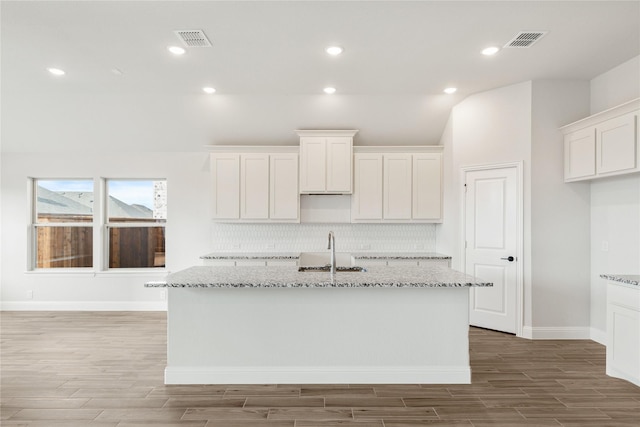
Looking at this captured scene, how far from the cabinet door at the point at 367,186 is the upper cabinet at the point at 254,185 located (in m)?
0.91

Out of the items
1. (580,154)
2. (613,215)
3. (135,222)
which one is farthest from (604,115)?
(135,222)

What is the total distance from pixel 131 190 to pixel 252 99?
2678 millimetres

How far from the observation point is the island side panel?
10.3 ft

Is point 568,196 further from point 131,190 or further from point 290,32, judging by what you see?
point 131,190

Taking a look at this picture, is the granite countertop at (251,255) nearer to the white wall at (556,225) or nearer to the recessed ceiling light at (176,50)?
the recessed ceiling light at (176,50)

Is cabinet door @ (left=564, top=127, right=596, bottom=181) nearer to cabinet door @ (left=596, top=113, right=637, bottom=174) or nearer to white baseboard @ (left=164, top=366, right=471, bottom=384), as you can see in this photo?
cabinet door @ (left=596, top=113, right=637, bottom=174)

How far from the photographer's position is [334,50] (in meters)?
3.54

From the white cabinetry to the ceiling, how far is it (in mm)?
2319

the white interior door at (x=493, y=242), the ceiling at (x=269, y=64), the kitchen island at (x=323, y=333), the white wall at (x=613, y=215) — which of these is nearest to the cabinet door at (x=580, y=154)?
the white wall at (x=613, y=215)

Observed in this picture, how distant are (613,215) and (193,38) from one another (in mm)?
4707

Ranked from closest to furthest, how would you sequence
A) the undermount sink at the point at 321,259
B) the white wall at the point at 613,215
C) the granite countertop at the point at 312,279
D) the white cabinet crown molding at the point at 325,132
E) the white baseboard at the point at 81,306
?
the granite countertop at the point at 312,279 → the white wall at the point at 613,215 → the undermount sink at the point at 321,259 → the white cabinet crown molding at the point at 325,132 → the white baseboard at the point at 81,306

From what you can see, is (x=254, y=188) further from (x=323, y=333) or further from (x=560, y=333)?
(x=560, y=333)

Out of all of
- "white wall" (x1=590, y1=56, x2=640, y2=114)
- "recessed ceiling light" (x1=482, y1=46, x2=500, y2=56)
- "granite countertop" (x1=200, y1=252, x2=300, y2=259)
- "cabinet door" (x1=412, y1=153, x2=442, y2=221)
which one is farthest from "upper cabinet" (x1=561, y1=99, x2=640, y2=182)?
"granite countertop" (x1=200, y1=252, x2=300, y2=259)

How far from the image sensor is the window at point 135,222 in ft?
19.6
